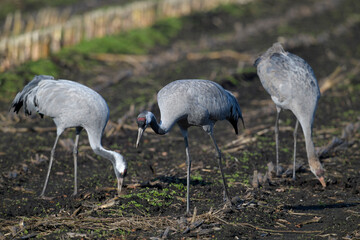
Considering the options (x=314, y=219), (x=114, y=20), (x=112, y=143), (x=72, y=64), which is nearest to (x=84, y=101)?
(x=112, y=143)

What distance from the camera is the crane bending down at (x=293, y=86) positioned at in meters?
7.53

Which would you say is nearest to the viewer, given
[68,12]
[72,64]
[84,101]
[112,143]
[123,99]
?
[84,101]

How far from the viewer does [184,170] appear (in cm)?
848

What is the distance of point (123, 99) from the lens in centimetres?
1219

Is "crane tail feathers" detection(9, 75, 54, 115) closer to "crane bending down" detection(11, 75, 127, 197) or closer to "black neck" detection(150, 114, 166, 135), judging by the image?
"crane bending down" detection(11, 75, 127, 197)

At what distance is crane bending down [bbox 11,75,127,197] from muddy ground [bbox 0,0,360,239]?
0.52 metres

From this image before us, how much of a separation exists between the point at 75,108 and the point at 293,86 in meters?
2.94

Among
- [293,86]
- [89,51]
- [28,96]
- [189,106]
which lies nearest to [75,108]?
[28,96]

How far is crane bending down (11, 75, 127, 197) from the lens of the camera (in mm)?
7305

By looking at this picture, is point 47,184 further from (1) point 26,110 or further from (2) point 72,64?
(2) point 72,64

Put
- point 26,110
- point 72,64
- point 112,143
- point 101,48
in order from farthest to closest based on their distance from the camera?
point 101,48 → point 72,64 → point 112,143 → point 26,110

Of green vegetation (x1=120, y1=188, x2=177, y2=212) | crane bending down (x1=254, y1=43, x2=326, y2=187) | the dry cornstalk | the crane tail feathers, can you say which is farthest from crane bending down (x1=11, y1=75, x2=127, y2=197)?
the dry cornstalk

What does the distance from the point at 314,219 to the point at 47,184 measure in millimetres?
3565

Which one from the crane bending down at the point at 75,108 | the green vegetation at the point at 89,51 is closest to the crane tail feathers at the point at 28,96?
the crane bending down at the point at 75,108
